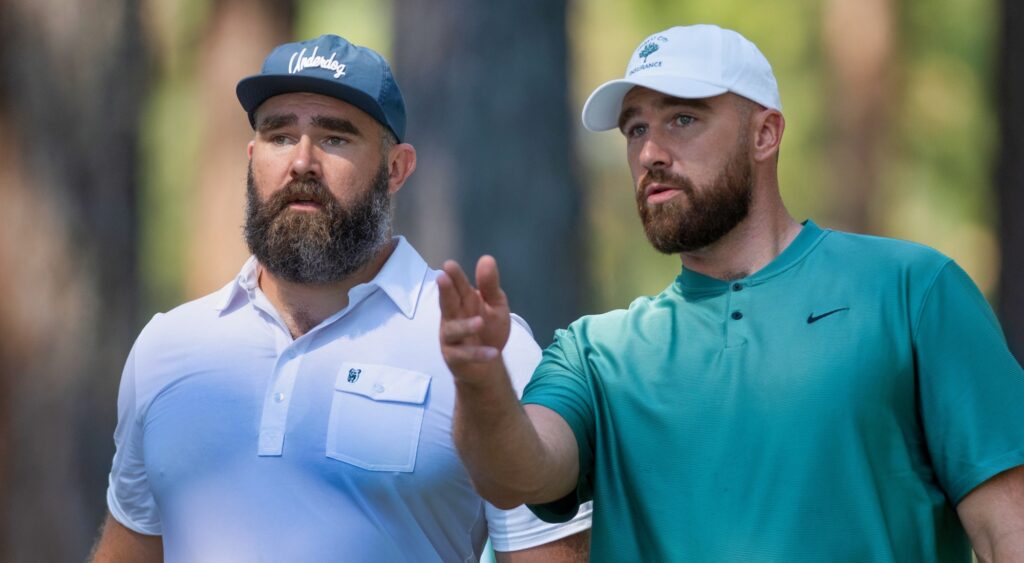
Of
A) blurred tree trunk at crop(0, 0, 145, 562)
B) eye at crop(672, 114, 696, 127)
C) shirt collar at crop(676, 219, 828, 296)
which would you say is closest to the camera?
shirt collar at crop(676, 219, 828, 296)

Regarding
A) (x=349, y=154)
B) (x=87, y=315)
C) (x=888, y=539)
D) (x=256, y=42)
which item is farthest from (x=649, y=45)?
(x=87, y=315)

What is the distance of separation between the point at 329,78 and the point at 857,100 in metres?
1.62

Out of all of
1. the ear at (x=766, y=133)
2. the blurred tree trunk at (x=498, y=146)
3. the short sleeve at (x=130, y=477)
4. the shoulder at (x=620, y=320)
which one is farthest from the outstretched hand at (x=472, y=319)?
the blurred tree trunk at (x=498, y=146)

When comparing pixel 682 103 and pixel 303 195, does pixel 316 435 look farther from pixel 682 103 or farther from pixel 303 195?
pixel 682 103

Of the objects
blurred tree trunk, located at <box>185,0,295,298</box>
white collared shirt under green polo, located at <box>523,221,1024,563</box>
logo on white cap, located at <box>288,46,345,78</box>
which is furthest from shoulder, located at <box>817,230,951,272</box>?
blurred tree trunk, located at <box>185,0,295,298</box>

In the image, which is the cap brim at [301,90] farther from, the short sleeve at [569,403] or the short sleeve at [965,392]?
the short sleeve at [965,392]

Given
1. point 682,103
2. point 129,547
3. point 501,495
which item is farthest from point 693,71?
point 129,547

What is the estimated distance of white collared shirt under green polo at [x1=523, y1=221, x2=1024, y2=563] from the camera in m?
1.99

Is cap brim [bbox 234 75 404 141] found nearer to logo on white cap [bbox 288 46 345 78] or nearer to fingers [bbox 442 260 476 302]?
logo on white cap [bbox 288 46 345 78]

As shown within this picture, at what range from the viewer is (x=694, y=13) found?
12.1 feet

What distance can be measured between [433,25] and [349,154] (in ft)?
3.72

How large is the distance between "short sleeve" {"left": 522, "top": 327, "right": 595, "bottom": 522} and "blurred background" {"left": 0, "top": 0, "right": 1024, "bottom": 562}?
1389 mm

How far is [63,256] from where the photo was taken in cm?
390

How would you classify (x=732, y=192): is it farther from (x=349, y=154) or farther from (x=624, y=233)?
(x=624, y=233)
